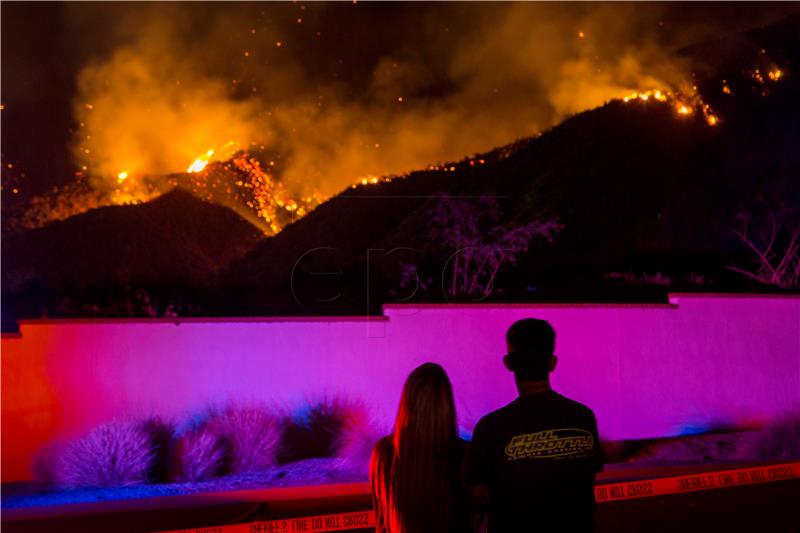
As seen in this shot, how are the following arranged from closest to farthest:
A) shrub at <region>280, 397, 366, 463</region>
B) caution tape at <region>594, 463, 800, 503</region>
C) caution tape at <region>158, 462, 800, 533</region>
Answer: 1. caution tape at <region>158, 462, 800, 533</region>
2. caution tape at <region>594, 463, 800, 503</region>
3. shrub at <region>280, 397, 366, 463</region>

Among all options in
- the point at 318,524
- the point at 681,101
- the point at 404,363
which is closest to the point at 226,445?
the point at 404,363

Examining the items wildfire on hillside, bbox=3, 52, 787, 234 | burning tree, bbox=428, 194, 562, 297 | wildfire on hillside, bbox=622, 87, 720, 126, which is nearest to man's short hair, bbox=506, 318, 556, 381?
burning tree, bbox=428, 194, 562, 297

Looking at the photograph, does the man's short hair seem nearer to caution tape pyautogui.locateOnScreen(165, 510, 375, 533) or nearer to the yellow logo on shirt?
the yellow logo on shirt

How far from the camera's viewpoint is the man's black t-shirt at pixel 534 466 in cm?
288

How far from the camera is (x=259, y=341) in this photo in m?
9.23

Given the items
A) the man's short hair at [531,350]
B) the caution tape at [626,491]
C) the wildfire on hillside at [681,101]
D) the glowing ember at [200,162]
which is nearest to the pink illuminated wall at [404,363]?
the caution tape at [626,491]

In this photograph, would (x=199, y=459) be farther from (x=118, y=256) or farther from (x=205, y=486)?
(x=118, y=256)

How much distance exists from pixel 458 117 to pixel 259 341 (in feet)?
41.7

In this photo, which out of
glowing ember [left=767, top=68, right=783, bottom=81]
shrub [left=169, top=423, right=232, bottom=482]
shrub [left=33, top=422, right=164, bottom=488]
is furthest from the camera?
glowing ember [left=767, top=68, right=783, bottom=81]

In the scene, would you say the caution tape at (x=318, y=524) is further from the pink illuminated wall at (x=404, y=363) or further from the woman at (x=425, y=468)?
the pink illuminated wall at (x=404, y=363)

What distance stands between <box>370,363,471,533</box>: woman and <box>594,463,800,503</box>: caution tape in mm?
3569

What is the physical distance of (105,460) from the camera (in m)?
7.84

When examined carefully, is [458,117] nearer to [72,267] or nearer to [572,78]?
[572,78]

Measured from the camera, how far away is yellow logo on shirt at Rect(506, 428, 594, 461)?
2.87 m
